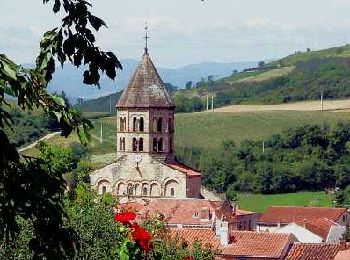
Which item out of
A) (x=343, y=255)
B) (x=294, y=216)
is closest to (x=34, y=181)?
(x=343, y=255)

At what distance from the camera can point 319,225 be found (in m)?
78.4

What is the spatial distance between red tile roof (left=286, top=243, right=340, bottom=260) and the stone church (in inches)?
736

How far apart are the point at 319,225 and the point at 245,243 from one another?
22.5 metres

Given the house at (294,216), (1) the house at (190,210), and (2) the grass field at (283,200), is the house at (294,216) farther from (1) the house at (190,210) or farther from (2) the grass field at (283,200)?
(1) the house at (190,210)

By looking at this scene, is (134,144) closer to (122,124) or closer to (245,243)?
(122,124)

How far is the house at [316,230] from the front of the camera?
7406cm

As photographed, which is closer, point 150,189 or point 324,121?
point 150,189

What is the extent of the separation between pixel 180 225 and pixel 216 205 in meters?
→ 2.89

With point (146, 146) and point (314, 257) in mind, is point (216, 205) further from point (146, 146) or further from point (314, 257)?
point (314, 257)

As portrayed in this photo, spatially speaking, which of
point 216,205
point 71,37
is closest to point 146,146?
point 216,205

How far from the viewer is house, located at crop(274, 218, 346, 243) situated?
243 ft

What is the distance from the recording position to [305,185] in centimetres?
11069

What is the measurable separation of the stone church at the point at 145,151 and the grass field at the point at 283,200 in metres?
21.5

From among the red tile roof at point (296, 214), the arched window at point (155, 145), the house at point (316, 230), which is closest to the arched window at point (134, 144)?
the arched window at point (155, 145)
